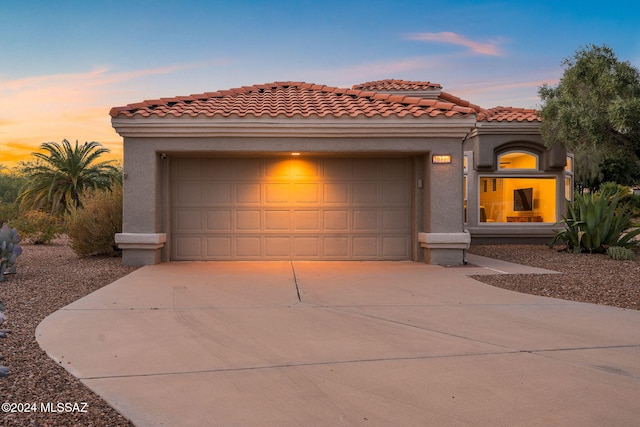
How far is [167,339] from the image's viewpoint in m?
5.50

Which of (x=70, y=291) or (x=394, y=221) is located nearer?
(x=70, y=291)

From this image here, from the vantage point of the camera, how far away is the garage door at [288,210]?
1263 cm

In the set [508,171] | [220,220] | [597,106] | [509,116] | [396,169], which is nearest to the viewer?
[220,220]

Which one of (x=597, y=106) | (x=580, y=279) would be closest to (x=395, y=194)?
(x=580, y=279)

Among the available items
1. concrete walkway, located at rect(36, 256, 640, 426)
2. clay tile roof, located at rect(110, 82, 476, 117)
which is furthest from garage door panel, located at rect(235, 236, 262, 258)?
concrete walkway, located at rect(36, 256, 640, 426)

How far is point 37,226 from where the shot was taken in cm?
1692

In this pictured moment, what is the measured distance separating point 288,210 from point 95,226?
15.7 ft

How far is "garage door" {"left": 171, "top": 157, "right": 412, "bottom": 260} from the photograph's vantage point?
12633 mm

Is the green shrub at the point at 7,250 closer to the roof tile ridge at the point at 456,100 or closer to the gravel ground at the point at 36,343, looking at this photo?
the gravel ground at the point at 36,343

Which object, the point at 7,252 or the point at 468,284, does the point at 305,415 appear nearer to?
the point at 468,284

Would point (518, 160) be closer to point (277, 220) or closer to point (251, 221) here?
point (277, 220)

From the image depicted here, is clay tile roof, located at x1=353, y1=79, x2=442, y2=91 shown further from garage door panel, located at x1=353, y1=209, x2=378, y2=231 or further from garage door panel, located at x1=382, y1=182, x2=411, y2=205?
garage door panel, located at x1=353, y1=209, x2=378, y2=231

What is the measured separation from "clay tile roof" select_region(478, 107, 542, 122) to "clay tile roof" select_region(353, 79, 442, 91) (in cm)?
200

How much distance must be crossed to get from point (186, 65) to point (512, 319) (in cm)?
1520
